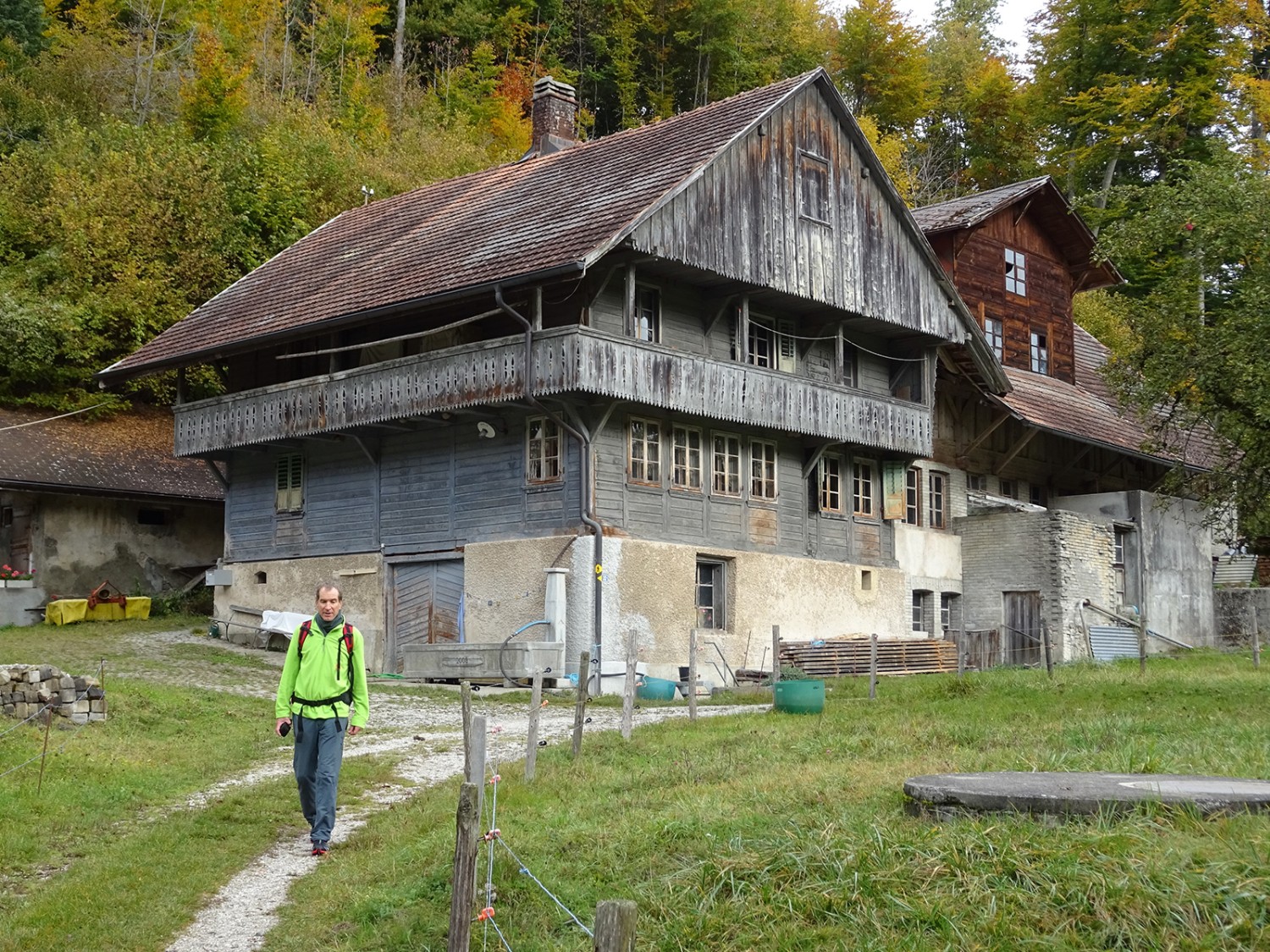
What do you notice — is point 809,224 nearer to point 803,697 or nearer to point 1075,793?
point 803,697

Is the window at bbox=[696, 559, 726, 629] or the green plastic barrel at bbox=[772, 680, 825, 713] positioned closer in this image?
the green plastic barrel at bbox=[772, 680, 825, 713]

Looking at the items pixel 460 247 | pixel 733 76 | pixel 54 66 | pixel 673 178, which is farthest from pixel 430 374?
pixel 733 76

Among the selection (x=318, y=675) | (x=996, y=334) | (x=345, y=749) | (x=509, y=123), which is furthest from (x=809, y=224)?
(x=509, y=123)

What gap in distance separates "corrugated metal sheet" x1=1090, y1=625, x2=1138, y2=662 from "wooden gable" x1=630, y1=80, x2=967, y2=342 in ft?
25.8

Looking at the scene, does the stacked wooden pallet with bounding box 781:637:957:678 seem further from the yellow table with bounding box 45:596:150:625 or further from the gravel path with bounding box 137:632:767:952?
the yellow table with bounding box 45:596:150:625

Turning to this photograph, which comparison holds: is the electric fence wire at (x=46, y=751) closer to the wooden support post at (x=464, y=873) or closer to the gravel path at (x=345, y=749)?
the gravel path at (x=345, y=749)

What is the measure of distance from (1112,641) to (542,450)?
51.6 ft

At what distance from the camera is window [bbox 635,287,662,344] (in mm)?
27969

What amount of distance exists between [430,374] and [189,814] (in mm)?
15105

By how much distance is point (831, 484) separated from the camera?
3198cm

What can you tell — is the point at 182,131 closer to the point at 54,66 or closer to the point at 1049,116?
the point at 54,66

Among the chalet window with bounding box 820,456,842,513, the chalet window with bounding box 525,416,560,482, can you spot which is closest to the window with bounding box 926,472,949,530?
the chalet window with bounding box 820,456,842,513

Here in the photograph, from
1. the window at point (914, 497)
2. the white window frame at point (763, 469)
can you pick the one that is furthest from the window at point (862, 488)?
the white window frame at point (763, 469)

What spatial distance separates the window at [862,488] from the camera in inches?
1287
